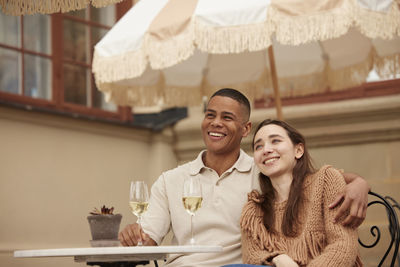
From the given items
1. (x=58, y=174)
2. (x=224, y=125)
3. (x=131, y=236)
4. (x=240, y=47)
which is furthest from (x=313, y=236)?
(x=58, y=174)

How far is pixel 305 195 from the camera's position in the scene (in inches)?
138

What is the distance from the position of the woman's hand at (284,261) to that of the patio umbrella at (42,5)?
4.57 ft

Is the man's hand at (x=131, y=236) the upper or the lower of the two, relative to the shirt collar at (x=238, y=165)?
lower

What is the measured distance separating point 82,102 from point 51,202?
1110 mm

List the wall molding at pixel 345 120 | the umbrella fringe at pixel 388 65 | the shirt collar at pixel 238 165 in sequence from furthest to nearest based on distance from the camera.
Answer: the wall molding at pixel 345 120, the umbrella fringe at pixel 388 65, the shirt collar at pixel 238 165

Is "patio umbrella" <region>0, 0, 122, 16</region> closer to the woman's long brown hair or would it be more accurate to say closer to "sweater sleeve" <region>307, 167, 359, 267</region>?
the woman's long brown hair

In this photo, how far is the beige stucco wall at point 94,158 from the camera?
6.23m

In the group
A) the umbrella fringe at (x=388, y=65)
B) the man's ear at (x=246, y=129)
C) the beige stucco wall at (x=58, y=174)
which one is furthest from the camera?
the beige stucco wall at (x=58, y=174)

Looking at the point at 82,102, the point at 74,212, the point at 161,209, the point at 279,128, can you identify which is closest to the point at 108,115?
the point at 82,102

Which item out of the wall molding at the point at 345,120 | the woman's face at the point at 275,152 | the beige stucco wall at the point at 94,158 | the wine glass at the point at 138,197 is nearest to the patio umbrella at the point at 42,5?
the wine glass at the point at 138,197

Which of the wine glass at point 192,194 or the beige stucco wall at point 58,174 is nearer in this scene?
the wine glass at point 192,194

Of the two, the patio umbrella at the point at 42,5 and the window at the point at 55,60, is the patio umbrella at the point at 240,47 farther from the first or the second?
the patio umbrella at the point at 42,5

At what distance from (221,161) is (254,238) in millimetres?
761

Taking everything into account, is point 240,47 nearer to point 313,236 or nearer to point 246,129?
point 246,129
